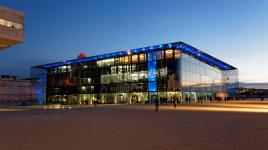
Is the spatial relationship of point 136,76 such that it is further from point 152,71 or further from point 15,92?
point 15,92

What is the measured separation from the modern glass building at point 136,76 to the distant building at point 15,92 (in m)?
4.82

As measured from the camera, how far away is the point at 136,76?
81812 mm

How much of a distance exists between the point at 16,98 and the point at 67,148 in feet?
165

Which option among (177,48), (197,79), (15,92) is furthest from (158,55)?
(15,92)

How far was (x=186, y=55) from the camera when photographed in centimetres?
7938

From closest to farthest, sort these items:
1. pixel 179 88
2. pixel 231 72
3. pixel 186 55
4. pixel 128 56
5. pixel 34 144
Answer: pixel 34 144
pixel 179 88
pixel 186 55
pixel 128 56
pixel 231 72

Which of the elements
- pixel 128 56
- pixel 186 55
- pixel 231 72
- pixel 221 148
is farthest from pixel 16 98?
pixel 231 72

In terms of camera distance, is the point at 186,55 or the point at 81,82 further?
the point at 81,82

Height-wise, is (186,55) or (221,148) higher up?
(186,55)

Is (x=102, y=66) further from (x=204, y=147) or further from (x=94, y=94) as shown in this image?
(x=204, y=147)
